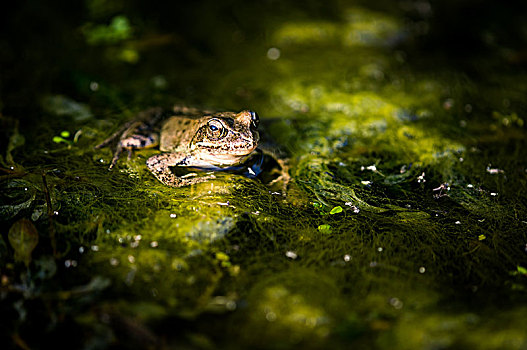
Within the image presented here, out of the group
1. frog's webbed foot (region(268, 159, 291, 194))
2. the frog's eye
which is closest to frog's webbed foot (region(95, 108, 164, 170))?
the frog's eye

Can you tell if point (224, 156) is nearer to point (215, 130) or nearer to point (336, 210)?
point (215, 130)

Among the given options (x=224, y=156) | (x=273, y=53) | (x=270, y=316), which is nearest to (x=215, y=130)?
(x=224, y=156)

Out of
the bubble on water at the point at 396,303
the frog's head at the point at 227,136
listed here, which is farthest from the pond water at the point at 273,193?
the frog's head at the point at 227,136

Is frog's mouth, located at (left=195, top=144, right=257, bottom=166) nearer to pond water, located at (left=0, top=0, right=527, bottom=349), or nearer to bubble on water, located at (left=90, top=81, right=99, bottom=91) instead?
pond water, located at (left=0, top=0, right=527, bottom=349)

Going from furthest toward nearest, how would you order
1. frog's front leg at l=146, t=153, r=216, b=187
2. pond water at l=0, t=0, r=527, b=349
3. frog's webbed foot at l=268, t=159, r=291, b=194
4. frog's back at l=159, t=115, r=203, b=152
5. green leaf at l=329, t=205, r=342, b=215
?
1. frog's back at l=159, t=115, r=203, b=152
2. frog's webbed foot at l=268, t=159, r=291, b=194
3. frog's front leg at l=146, t=153, r=216, b=187
4. green leaf at l=329, t=205, r=342, b=215
5. pond water at l=0, t=0, r=527, b=349

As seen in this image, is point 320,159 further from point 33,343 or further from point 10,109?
point 10,109

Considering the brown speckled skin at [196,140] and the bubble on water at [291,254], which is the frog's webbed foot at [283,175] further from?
the bubble on water at [291,254]
